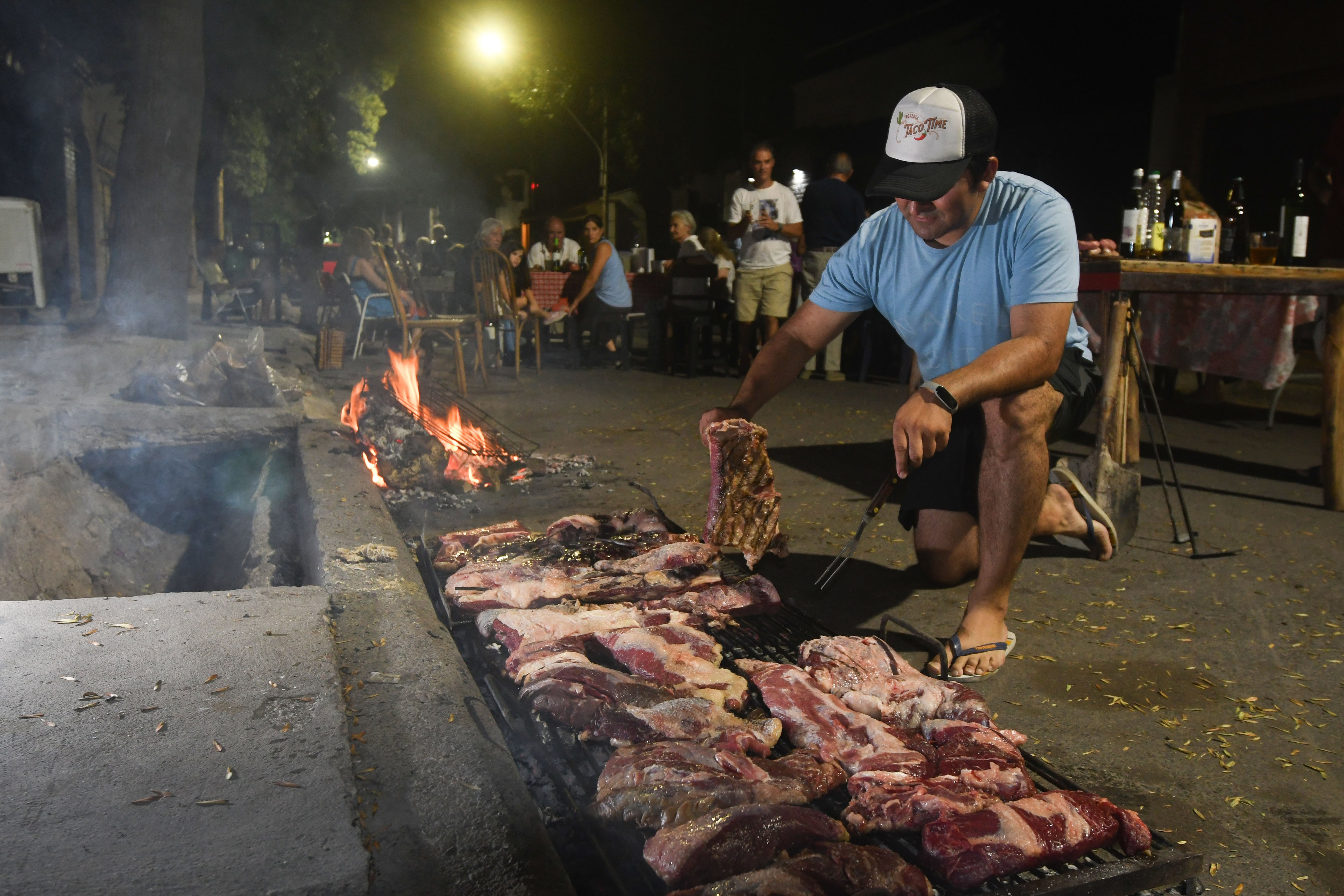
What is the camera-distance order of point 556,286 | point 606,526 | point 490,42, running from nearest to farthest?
point 606,526 → point 556,286 → point 490,42

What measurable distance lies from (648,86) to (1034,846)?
31.8 metres

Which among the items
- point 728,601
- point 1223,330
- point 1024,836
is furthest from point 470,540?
point 1223,330

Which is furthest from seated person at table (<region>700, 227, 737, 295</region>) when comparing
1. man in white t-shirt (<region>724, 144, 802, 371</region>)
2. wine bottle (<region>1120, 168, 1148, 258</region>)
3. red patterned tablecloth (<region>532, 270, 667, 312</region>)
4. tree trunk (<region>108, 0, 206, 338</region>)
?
wine bottle (<region>1120, 168, 1148, 258</region>)

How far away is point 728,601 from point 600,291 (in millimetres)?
9354

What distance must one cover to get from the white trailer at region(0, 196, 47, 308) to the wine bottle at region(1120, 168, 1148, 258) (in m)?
14.2

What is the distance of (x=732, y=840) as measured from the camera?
5.94 feet

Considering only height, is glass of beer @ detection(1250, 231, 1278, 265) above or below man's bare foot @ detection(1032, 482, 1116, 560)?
above

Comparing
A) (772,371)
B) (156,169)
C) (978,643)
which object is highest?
(156,169)

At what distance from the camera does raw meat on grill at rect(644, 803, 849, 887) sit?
68.7 inches

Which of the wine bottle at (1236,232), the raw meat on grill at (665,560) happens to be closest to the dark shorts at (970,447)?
the raw meat on grill at (665,560)

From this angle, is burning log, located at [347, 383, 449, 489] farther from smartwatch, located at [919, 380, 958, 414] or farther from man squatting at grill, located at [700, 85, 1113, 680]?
smartwatch, located at [919, 380, 958, 414]

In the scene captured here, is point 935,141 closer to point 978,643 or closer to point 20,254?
point 978,643

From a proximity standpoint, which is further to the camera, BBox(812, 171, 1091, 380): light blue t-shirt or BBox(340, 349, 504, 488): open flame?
BBox(340, 349, 504, 488): open flame

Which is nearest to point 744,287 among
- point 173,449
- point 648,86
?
point 173,449
